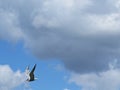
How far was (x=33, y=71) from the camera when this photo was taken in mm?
59219

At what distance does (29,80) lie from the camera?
5675 cm

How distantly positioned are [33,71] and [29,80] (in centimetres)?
371
